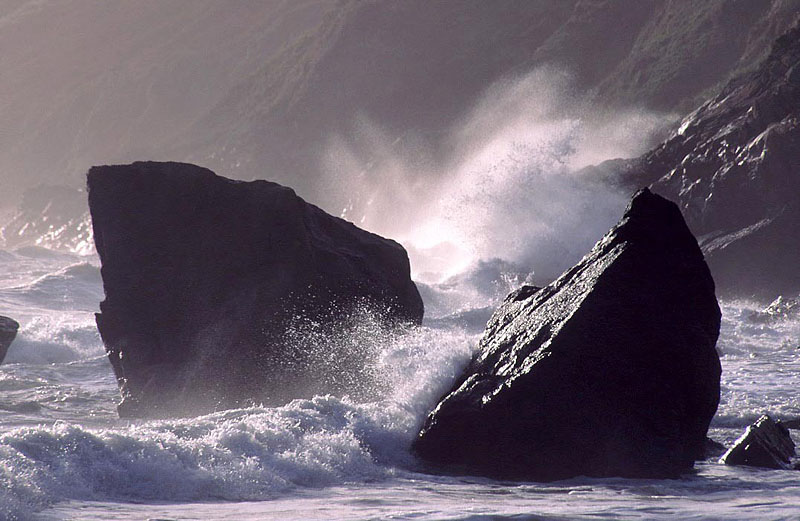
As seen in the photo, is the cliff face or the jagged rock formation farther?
the cliff face

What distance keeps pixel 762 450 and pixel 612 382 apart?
1.61m

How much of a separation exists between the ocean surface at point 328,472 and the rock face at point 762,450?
0.82ft

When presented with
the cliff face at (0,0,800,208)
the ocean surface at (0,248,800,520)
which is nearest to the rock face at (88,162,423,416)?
the ocean surface at (0,248,800,520)

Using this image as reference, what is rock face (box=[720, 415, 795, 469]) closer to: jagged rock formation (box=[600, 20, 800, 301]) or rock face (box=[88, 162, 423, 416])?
rock face (box=[88, 162, 423, 416])

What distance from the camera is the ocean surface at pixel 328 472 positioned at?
6020 mm

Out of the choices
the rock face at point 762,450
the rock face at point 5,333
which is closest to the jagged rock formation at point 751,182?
the rock face at point 762,450

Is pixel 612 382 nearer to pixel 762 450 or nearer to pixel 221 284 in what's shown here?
pixel 762 450

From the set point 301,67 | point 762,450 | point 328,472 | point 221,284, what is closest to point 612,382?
point 762,450

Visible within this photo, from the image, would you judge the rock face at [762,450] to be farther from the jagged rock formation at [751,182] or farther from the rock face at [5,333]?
the jagged rock formation at [751,182]

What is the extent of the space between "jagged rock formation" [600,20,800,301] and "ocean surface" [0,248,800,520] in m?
11.1

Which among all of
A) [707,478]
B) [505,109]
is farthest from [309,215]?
[505,109]

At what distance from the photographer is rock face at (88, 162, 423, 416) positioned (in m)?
11.0

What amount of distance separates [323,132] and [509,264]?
1634 inches

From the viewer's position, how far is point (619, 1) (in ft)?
171
